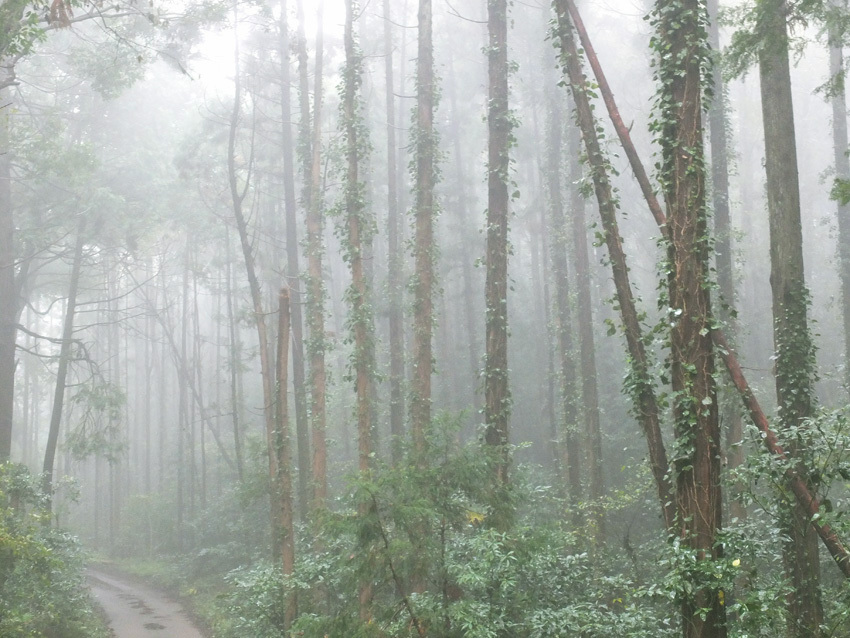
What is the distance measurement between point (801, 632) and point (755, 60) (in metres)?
7.16

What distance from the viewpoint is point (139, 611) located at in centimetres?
2072

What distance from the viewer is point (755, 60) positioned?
1016cm

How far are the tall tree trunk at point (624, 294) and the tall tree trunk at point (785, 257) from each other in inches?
79.3

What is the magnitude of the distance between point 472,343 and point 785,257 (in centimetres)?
1732

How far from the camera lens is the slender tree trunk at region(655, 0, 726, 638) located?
653 centimetres

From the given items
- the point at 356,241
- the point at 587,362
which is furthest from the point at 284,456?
the point at 587,362

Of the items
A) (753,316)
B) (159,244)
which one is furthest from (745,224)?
(159,244)

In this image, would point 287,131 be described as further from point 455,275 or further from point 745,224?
point 745,224

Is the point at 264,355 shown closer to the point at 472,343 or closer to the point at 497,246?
the point at 472,343

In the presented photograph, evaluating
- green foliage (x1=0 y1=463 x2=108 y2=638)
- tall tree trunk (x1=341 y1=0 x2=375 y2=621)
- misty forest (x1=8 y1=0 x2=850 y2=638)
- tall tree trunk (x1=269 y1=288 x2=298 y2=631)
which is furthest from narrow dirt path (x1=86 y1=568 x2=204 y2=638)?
tall tree trunk (x1=341 y1=0 x2=375 y2=621)

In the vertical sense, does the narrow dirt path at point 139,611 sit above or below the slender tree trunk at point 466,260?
below

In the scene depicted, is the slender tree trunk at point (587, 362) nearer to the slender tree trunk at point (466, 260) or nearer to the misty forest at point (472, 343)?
the misty forest at point (472, 343)

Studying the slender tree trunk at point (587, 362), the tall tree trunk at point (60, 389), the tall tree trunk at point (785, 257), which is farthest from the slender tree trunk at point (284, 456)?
the tall tree trunk at point (785, 257)

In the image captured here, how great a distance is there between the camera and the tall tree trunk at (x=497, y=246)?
11.8m
